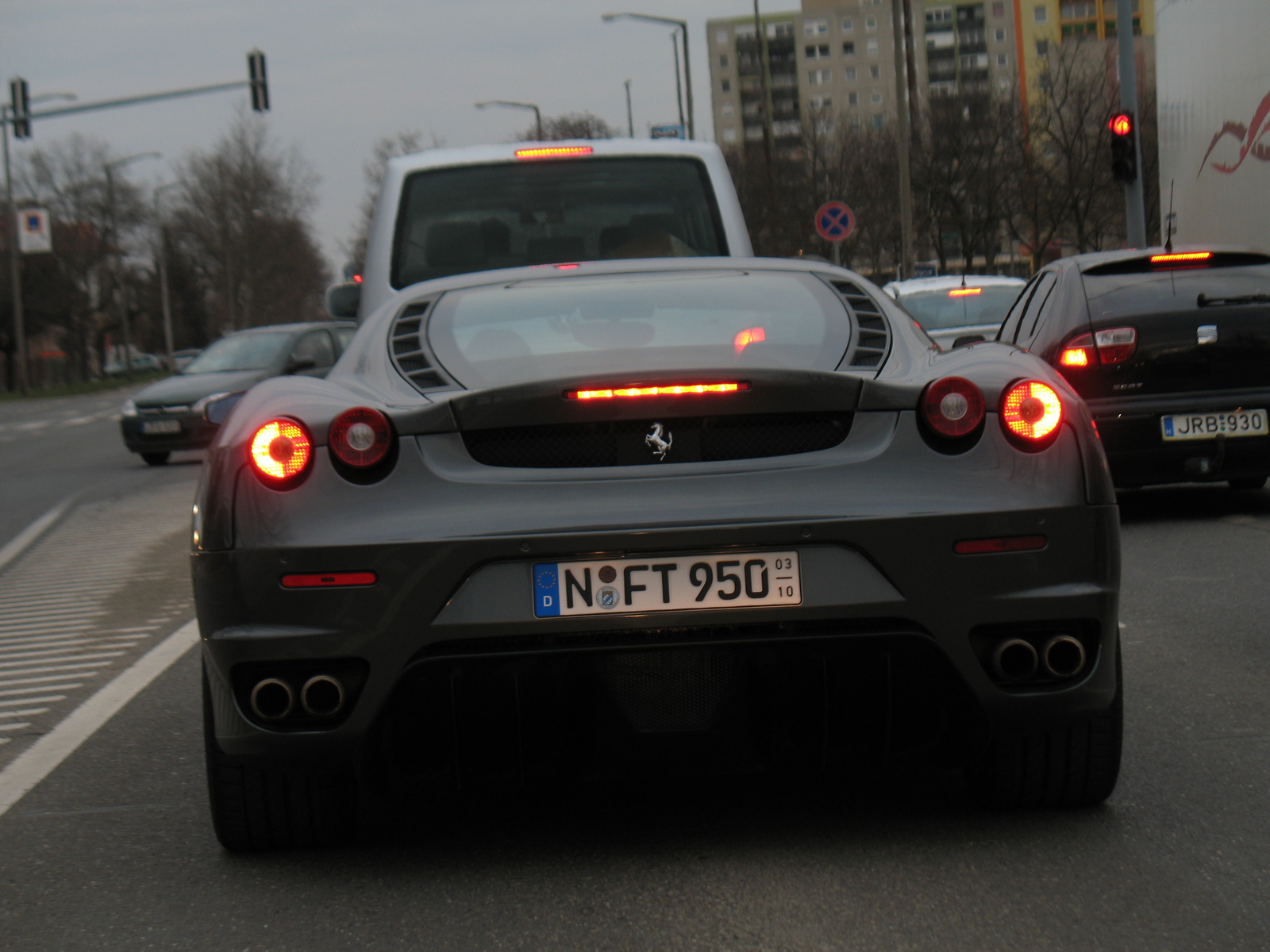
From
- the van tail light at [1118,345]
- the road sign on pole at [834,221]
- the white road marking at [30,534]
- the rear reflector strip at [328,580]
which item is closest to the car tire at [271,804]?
the rear reflector strip at [328,580]

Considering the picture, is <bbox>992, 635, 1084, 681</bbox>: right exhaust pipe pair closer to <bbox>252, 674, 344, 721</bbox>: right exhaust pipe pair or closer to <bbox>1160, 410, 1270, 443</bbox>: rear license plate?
<bbox>252, 674, 344, 721</bbox>: right exhaust pipe pair

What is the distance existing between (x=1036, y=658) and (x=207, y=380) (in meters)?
18.7

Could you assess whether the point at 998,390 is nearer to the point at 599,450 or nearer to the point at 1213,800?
the point at 599,450

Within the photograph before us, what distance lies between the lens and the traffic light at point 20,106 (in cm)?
3120

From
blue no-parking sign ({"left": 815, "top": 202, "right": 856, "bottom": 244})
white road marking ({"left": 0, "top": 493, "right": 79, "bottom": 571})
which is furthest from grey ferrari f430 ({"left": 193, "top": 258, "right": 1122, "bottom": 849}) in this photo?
blue no-parking sign ({"left": 815, "top": 202, "right": 856, "bottom": 244})

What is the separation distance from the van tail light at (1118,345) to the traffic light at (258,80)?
25515 mm

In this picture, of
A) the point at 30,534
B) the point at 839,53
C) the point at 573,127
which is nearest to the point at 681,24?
the point at 573,127

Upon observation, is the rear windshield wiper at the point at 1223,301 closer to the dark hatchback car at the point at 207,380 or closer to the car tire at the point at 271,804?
the car tire at the point at 271,804

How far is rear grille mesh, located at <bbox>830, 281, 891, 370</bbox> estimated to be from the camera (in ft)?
12.7

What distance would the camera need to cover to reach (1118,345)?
9.75 m

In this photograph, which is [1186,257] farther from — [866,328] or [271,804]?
[271,804]

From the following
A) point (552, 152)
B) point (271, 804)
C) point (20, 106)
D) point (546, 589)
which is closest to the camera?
point (546, 589)

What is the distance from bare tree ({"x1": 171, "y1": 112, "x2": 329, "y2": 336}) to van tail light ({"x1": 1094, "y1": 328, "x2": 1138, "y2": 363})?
95.3 meters

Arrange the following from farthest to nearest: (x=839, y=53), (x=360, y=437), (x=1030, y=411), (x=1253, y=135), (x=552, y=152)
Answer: (x=839, y=53)
(x=1253, y=135)
(x=552, y=152)
(x=1030, y=411)
(x=360, y=437)
